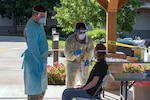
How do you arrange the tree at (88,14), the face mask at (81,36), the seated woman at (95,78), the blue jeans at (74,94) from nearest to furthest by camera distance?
the seated woman at (95,78) → the blue jeans at (74,94) → the face mask at (81,36) → the tree at (88,14)

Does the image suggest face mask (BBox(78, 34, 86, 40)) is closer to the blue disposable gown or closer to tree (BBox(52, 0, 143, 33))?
the blue disposable gown

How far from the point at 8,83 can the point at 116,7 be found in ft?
11.8

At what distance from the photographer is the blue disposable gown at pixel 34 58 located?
5.74m

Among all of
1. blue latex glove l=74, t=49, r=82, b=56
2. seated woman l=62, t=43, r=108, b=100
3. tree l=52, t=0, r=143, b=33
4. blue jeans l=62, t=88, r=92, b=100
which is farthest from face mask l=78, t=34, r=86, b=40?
tree l=52, t=0, r=143, b=33

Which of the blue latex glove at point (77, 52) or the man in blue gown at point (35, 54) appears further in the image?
the blue latex glove at point (77, 52)

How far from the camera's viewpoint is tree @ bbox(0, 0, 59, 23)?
39719mm

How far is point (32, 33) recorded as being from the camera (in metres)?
5.74

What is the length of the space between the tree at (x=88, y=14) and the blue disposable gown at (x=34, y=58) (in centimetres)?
1307

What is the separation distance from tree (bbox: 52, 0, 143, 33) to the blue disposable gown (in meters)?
13.1

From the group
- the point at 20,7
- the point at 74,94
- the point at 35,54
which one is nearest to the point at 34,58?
the point at 35,54

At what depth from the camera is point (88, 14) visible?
19.3 metres

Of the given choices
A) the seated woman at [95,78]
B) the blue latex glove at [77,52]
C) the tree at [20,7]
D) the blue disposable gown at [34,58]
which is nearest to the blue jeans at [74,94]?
the seated woman at [95,78]

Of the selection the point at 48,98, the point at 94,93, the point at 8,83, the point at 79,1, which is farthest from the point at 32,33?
the point at 79,1

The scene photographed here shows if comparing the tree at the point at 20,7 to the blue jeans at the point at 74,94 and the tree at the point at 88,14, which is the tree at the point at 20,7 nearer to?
the tree at the point at 88,14
